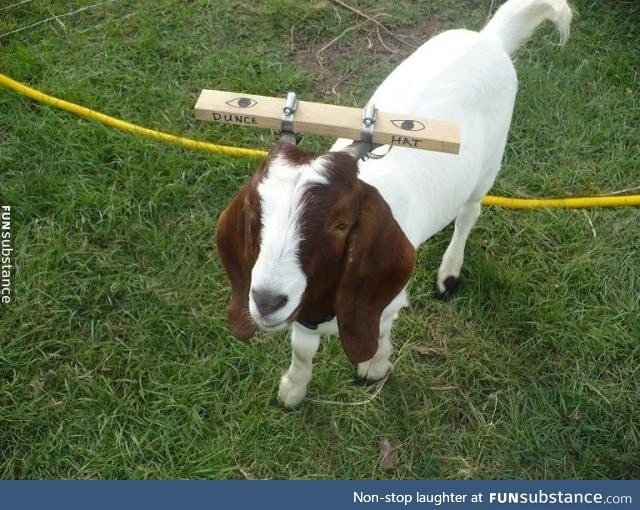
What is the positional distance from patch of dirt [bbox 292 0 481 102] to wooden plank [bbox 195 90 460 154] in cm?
242

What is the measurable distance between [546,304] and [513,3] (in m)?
1.56

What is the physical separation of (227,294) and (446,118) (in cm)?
152

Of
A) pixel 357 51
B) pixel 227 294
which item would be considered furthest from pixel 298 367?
pixel 357 51

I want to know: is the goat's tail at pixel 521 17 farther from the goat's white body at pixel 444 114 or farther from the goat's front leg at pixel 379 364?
the goat's front leg at pixel 379 364

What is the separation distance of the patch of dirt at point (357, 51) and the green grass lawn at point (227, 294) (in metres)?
0.02

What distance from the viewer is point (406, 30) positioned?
5.05 m

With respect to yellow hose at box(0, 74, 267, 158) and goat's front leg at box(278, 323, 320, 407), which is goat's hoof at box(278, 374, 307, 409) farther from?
yellow hose at box(0, 74, 267, 158)

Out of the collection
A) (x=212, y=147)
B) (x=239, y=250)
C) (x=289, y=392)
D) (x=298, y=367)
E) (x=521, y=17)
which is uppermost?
(x=521, y=17)

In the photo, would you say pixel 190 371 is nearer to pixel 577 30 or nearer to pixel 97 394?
pixel 97 394

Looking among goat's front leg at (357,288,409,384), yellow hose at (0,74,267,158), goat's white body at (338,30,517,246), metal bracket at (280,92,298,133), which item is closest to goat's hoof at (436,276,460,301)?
goat's front leg at (357,288,409,384)

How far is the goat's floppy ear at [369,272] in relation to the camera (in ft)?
7.05

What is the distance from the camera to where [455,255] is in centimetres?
368

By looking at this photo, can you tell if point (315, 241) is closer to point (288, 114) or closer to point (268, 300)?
point (268, 300)

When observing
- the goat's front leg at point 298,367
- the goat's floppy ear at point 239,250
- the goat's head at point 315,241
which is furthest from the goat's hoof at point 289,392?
the goat's head at point 315,241
